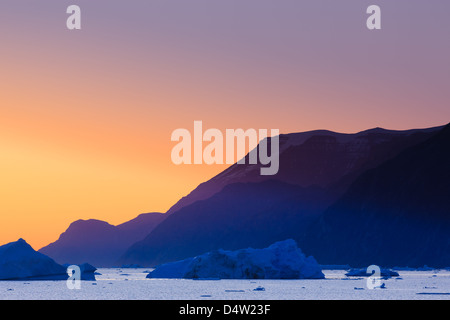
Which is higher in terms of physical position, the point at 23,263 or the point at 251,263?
the point at 23,263

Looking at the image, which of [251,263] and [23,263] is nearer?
[23,263]

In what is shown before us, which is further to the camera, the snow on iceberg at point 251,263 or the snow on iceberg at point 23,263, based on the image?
the snow on iceberg at point 251,263

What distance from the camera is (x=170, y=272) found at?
12425 cm

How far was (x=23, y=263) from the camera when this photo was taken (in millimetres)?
87688

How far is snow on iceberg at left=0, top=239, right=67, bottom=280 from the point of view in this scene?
85.9 metres

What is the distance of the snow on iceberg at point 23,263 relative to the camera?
282 ft

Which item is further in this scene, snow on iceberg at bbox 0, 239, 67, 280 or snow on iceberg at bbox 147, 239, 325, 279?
snow on iceberg at bbox 147, 239, 325, 279
